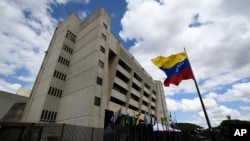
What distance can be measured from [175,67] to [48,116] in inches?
A: 1034

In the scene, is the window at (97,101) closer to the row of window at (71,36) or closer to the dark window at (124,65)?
the dark window at (124,65)

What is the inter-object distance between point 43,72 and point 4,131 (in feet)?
74.5

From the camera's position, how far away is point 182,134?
19.8m

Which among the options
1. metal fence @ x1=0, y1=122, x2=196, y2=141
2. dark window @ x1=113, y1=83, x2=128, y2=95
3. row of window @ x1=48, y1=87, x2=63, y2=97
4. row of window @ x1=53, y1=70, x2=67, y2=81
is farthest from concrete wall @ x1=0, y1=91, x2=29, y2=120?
metal fence @ x1=0, y1=122, x2=196, y2=141

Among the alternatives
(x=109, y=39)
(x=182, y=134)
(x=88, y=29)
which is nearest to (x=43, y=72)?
(x=88, y=29)

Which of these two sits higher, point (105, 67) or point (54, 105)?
point (105, 67)

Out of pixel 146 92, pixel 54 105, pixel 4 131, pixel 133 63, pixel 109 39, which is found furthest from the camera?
pixel 146 92

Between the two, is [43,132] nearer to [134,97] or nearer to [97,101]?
[97,101]

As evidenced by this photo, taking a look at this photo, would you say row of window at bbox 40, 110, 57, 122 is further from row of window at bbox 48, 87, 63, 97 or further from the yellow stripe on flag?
the yellow stripe on flag

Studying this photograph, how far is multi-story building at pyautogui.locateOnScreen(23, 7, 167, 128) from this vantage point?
1070 inches

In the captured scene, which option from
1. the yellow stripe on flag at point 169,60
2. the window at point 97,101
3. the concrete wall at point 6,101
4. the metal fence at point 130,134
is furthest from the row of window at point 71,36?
the yellow stripe on flag at point 169,60

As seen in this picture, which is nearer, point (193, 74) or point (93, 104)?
point (193, 74)

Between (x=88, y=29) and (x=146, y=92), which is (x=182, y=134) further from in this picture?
(x=146, y=92)

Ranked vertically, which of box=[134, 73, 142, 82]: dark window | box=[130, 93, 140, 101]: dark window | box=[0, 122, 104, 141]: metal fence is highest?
box=[134, 73, 142, 82]: dark window
